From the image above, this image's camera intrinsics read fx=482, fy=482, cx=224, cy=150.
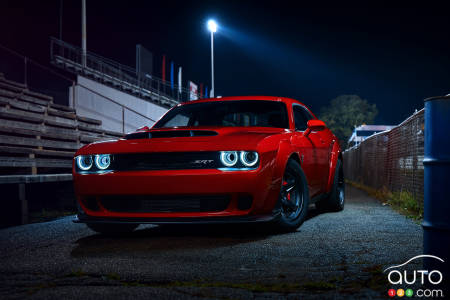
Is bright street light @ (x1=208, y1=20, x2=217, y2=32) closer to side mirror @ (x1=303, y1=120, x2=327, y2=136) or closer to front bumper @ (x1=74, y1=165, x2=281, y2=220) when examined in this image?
side mirror @ (x1=303, y1=120, x2=327, y2=136)

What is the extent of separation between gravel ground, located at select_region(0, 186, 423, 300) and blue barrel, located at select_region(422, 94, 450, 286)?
1.13ft

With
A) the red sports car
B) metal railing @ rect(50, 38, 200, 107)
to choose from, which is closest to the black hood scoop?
the red sports car

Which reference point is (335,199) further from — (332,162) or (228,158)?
(228,158)

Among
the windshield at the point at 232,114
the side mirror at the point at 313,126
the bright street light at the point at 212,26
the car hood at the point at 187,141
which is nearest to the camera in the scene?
the car hood at the point at 187,141

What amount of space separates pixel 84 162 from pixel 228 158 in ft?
4.73

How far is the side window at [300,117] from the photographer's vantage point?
586 cm

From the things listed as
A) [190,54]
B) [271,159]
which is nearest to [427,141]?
[271,159]

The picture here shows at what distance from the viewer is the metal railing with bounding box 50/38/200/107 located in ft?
86.4

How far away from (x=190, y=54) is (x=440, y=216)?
155 feet

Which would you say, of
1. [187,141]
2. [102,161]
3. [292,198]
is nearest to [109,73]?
[102,161]

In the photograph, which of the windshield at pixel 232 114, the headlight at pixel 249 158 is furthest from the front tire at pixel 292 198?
the windshield at pixel 232 114

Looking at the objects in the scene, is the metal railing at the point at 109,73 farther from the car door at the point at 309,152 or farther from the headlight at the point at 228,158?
the headlight at the point at 228,158

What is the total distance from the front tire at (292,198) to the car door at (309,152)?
0.27 m

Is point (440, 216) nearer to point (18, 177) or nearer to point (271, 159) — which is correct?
point (271, 159)
